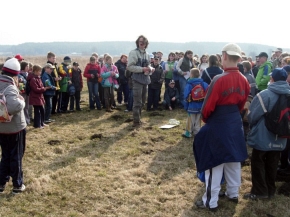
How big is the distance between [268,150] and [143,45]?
15.1 ft

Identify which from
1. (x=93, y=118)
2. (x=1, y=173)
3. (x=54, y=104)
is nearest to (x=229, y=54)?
(x=1, y=173)

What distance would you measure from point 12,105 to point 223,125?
2.96 m

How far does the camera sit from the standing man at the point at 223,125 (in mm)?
3857

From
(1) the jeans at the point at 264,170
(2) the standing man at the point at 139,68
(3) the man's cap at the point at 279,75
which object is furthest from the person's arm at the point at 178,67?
(1) the jeans at the point at 264,170

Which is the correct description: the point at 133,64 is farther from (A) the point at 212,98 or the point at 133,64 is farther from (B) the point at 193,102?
(A) the point at 212,98

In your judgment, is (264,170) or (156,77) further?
(156,77)

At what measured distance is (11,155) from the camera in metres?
4.49

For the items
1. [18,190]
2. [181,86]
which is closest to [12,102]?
[18,190]

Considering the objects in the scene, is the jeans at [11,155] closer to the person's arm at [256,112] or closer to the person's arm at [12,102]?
the person's arm at [12,102]

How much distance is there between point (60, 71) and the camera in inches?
382

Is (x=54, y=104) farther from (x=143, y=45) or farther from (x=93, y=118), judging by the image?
(x=143, y=45)

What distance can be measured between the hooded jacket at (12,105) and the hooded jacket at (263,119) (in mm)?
3436

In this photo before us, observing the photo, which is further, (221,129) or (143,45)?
(143,45)

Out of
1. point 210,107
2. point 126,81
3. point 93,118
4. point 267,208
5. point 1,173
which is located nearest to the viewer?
point 210,107
